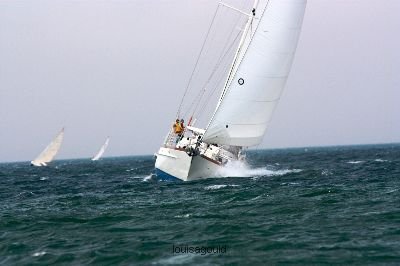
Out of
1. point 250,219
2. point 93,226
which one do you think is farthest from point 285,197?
point 93,226

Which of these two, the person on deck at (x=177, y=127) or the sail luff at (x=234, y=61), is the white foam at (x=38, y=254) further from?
the person on deck at (x=177, y=127)

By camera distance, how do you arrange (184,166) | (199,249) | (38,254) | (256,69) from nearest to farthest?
(199,249) < (38,254) < (184,166) < (256,69)

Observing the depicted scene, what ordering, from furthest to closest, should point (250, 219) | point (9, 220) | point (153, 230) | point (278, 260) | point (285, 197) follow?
point (285, 197) < point (9, 220) < point (250, 219) < point (153, 230) < point (278, 260)

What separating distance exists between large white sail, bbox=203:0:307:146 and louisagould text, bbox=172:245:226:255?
65.8 feet

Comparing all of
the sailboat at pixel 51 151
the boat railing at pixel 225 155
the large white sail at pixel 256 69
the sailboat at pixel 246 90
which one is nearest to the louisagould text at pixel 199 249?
the sailboat at pixel 246 90

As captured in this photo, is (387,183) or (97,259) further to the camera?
(387,183)

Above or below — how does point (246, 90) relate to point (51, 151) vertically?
above

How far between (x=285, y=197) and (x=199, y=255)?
438 inches

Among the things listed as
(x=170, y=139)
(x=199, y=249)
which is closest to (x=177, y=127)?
(x=170, y=139)

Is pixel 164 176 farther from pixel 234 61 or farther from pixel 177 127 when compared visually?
pixel 234 61

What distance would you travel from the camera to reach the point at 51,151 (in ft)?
317

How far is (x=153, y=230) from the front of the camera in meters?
17.4

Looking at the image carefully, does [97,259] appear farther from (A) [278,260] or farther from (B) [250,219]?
(B) [250,219]

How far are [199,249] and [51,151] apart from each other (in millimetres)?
86522
